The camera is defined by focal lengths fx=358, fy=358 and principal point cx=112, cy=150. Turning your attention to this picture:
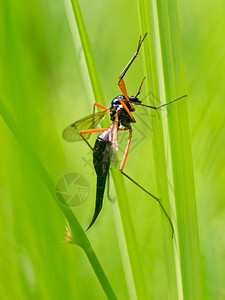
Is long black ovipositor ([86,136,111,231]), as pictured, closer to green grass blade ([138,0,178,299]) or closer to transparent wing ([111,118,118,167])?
transparent wing ([111,118,118,167])

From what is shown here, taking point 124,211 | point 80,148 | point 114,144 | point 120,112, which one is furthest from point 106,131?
point 80,148

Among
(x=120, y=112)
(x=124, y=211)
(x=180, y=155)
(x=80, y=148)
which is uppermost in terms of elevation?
(x=120, y=112)

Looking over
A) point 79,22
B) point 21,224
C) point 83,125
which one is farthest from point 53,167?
point 79,22

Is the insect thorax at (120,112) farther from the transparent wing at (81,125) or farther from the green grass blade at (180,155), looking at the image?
the green grass blade at (180,155)

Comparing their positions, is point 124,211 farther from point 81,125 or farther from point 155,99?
point 81,125

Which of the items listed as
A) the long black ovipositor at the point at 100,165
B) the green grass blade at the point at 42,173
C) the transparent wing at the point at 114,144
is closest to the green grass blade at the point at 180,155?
the green grass blade at the point at 42,173

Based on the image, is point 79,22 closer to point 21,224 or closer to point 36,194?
point 36,194
